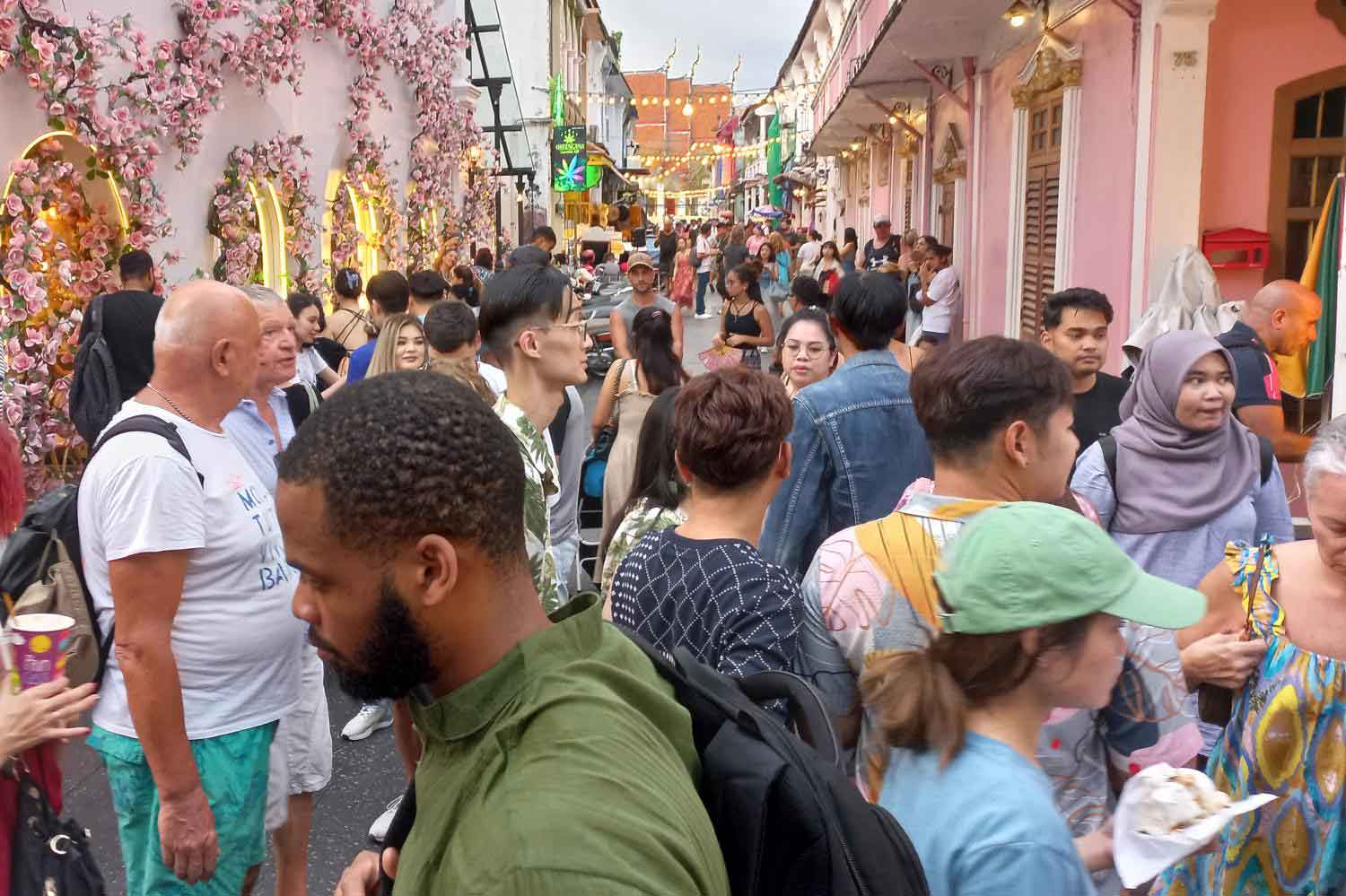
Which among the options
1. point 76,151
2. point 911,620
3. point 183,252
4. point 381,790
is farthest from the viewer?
point 183,252

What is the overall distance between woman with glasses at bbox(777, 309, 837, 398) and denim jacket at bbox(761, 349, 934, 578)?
1458 mm

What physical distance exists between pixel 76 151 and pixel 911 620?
738cm

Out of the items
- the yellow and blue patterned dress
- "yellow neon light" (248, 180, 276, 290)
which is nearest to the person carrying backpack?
"yellow neon light" (248, 180, 276, 290)

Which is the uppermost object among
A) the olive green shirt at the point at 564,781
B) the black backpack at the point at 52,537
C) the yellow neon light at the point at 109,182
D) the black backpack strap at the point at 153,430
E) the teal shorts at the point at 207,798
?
the yellow neon light at the point at 109,182

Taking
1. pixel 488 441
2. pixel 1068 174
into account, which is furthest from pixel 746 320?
pixel 488 441

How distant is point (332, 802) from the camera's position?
4.52 meters

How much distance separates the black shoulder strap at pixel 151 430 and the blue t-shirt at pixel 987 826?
5.78ft

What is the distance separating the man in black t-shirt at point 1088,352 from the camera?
4.29m

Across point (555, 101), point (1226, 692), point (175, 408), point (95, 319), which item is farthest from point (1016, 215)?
point (555, 101)

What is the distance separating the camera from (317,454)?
50.7 inches

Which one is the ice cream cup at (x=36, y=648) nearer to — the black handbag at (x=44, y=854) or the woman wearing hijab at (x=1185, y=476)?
the black handbag at (x=44, y=854)

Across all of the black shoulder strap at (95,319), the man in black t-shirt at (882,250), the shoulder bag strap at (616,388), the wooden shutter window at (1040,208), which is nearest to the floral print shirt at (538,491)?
the shoulder bag strap at (616,388)

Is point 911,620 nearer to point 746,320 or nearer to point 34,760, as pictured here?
point 34,760

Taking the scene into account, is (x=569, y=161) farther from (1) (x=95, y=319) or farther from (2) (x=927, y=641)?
(2) (x=927, y=641)
